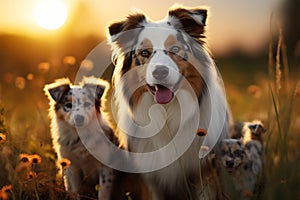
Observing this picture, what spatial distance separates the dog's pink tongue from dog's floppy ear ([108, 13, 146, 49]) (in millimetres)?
650

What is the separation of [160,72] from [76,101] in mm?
1255

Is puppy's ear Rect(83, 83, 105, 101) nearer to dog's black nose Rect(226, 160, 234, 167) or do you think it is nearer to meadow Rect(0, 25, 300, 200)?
meadow Rect(0, 25, 300, 200)

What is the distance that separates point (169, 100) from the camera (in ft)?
16.1

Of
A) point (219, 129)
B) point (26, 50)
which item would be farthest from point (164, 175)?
point (26, 50)

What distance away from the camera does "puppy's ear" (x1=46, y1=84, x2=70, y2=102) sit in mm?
5508

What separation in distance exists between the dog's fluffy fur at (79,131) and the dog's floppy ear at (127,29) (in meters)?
0.75

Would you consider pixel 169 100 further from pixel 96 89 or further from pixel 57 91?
pixel 57 91

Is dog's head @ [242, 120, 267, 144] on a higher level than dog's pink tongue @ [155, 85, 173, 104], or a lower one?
lower

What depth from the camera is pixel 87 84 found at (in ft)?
18.7

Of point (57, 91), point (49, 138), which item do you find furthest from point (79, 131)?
point (49, 138)

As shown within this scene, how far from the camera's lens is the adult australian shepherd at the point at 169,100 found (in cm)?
492

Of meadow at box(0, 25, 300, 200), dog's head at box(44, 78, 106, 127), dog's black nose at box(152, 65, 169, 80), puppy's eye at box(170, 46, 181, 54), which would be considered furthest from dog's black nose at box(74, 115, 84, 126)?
puppy's eye at box(170, 46, 181, 54)

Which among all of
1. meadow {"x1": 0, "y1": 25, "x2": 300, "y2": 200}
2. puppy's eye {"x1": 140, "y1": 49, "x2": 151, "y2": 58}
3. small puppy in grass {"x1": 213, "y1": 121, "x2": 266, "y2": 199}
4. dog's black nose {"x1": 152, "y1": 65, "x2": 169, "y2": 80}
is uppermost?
puppy's eye {"x1": 140, "y1": 49, "x2": 151, "y2": 58}

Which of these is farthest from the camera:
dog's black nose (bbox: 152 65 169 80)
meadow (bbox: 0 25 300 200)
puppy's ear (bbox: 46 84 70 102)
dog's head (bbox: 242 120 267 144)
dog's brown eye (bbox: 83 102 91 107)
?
dog's head (bbox: 242 120 267 144)
